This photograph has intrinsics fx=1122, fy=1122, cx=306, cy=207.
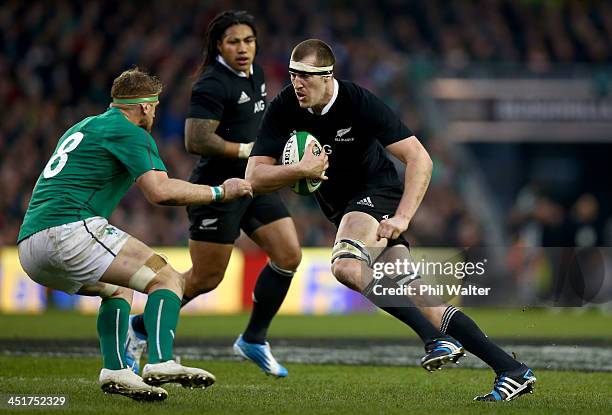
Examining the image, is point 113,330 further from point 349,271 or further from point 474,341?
point 474,341

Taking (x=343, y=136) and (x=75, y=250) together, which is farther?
(x=343, y=136)

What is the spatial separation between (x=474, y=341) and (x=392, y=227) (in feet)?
2.86

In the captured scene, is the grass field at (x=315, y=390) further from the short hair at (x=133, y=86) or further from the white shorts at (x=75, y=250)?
the short hair at (x=133, y=86)

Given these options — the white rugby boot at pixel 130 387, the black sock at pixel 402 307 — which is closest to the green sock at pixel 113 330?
the white rugby boot at pixel 130 387

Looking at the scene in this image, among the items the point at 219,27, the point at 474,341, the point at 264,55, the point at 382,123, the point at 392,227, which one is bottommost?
the point at 474,341

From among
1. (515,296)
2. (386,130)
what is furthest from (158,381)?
(515,296)

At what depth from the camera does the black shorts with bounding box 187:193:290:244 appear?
8734 mm

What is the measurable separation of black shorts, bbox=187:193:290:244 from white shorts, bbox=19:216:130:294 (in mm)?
2066

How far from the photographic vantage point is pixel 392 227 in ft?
22.9

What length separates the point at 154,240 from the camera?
17.8 metres

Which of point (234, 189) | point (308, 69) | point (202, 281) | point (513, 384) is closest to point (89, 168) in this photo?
point (234, 189)

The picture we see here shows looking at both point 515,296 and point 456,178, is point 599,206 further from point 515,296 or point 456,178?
point 515,296

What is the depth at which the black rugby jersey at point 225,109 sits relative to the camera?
8.71 meters

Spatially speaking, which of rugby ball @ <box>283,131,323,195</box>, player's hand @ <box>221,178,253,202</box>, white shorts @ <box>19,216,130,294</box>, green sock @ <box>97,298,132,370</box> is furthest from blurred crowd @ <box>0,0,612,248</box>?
white shorts @ <box>19,216,130,294</box>
